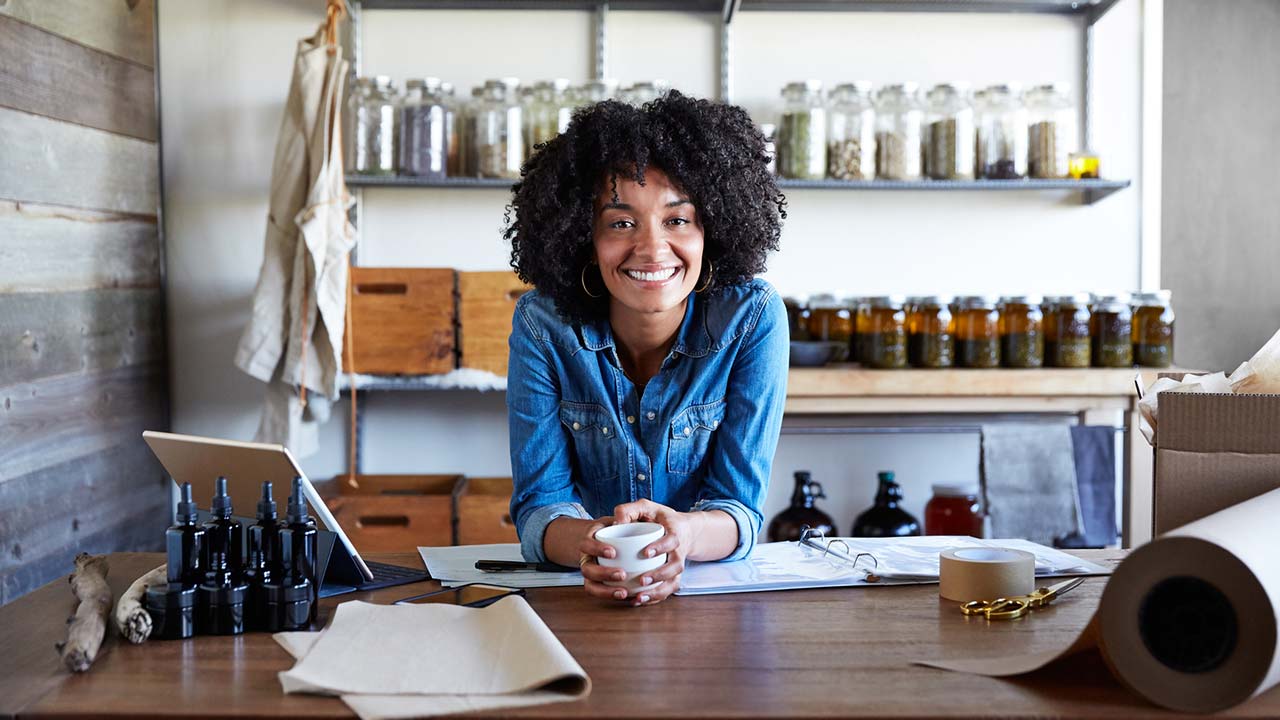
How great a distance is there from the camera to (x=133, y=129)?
265 centimetres

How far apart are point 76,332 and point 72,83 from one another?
54cm

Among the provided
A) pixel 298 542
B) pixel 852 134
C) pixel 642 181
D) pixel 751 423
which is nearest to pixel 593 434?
pixel 751 423

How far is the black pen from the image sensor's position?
128cm

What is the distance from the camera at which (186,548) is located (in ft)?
3.33

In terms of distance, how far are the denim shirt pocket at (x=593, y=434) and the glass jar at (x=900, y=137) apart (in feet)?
4.89

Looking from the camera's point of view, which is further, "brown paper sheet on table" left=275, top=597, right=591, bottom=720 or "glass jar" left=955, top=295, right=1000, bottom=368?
"glass jar" left=955, top=295, right=1000, bottom=368

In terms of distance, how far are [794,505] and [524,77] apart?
1319 mm

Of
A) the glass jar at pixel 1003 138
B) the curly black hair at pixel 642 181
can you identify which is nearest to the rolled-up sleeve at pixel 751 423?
the curly black hair at pixel 642 181

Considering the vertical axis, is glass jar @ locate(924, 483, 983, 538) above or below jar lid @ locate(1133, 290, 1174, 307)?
below

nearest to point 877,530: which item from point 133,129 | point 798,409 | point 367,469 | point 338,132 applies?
point 798,409

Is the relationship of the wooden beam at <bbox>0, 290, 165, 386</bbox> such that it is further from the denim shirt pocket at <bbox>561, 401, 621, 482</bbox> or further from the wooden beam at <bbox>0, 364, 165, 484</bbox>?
the denim shirt pocket at <bbox>561, 401, 621, 482</bbox>

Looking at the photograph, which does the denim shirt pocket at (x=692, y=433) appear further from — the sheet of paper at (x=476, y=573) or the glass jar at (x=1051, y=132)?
the glass jar at (x=1051, y=132)

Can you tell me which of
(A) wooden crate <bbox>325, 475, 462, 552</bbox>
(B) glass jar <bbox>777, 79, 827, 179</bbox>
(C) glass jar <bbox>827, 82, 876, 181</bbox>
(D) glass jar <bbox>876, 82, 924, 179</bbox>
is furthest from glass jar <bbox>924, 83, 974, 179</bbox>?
(A) wooden crate <bbox>325, 475, 462, 552</bbox>

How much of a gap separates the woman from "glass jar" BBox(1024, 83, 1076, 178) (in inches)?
56.7
